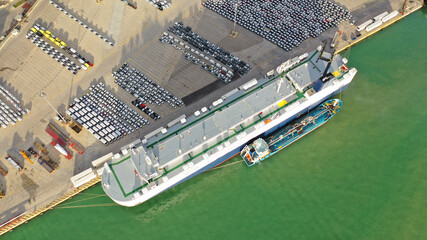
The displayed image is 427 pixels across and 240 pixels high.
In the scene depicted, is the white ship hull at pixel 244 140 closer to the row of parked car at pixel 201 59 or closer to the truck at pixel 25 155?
the row of parked car at pixel 201 59

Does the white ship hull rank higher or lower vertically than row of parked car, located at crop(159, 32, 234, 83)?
lower

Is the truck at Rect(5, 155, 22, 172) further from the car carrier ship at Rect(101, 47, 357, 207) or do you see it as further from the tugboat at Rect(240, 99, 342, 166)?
the tugboat at Rect(240, 99, 342, 166)

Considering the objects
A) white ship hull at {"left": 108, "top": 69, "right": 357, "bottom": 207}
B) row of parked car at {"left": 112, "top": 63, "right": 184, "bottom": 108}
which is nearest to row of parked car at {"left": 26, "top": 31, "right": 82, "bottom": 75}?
row of parked car at {"left": 112, "top": 63, "right": 184, "bottom": 108}

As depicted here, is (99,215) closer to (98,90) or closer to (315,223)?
(98,90)

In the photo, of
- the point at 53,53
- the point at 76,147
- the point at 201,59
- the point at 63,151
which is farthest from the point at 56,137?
the point at 201,59

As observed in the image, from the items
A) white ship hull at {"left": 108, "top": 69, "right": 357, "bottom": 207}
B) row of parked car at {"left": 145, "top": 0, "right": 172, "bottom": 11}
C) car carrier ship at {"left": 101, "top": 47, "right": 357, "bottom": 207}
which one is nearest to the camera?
car carrier ship at {"left": 101, "top": 47, "right": 357, "bottom": 207}

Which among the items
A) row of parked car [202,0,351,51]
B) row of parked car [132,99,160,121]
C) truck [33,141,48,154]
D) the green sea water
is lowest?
the green sea water

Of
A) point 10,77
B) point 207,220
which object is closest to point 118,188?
point 207,220
